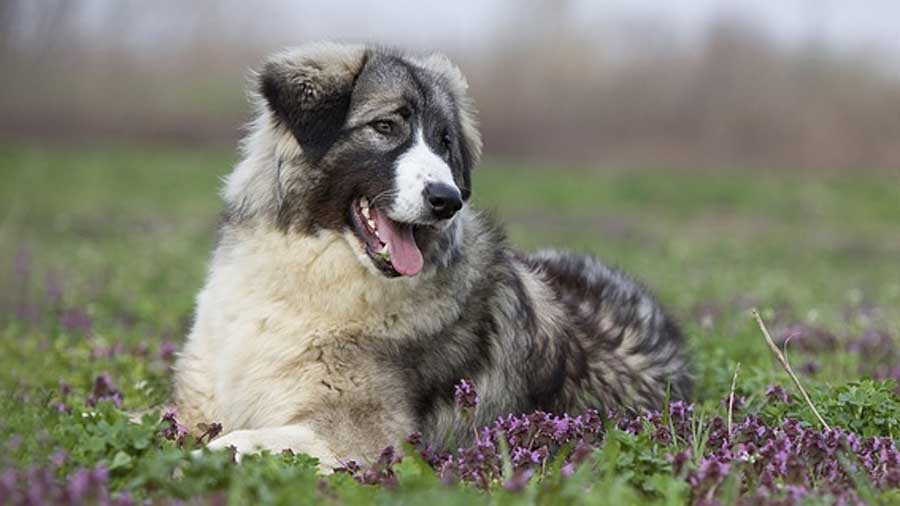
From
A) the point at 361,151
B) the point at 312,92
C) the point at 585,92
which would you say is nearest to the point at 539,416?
the point at 361,151

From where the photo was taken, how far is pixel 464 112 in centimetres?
580

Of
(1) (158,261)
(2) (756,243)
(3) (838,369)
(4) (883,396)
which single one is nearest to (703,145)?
(2) (756,243)

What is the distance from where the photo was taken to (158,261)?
42.3 feet

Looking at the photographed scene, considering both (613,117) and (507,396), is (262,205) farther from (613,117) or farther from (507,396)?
(613,117)

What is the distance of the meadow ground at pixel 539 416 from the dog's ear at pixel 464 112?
0.33 m

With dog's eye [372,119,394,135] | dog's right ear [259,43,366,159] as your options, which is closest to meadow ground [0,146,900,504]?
dog's eye [372,119,394,135]

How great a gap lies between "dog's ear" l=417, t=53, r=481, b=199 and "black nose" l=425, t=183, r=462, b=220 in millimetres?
706

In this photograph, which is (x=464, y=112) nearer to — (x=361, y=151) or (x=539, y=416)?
(x=361, y=151)

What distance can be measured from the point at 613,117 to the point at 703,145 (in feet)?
10.4

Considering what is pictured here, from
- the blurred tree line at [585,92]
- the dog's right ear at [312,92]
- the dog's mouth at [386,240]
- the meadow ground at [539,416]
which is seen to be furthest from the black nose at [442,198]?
the blurred tree line at [585,92]

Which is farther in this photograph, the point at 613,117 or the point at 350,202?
the point at 613,117

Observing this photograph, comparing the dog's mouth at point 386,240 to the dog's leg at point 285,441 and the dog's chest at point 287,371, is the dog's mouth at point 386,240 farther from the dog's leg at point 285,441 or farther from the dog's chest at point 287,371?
the dog's leg at point 285,441

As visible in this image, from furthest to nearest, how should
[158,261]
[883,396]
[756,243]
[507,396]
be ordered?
1. [756,243]
2. [158,261]
3. [507,396]
4. [883,396]

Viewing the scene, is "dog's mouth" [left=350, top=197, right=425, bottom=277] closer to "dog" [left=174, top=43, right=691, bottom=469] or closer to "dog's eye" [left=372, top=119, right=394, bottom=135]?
"dog" [left=174, top=43, right=691, bottom=469]
